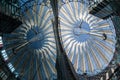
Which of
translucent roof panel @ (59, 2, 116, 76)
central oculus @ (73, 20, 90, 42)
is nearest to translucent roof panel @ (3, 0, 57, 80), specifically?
translucent roof panel @ (59, 2, 116, 76)

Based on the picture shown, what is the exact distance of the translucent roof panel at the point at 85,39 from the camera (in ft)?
166

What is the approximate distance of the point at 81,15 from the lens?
55.3 meters

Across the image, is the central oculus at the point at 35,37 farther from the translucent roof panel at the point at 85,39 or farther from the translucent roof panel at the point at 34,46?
the translucent roof panel at the point at 85,39

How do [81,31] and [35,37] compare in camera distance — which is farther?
[81,31]

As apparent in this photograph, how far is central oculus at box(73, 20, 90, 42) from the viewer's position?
55.3 m

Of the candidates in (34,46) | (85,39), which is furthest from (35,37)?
(85,39)

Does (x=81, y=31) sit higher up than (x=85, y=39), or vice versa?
(x=81, y=31)

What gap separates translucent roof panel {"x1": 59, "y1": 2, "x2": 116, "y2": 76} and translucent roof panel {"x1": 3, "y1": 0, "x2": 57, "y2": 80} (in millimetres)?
2717

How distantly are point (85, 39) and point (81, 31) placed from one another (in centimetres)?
159

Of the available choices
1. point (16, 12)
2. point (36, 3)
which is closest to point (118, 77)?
point (16, 12)

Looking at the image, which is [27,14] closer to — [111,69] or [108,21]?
[108,21]

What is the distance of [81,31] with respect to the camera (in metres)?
Result: 56.2

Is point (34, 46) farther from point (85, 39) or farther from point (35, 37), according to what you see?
point (85, 39)

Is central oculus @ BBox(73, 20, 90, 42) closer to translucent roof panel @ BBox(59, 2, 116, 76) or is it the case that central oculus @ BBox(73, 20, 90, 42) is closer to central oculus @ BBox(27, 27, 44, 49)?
translucent roof panel @ BBox(59, 2, 116, 76)
